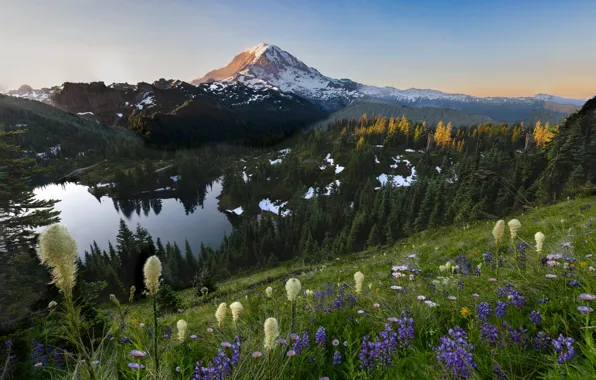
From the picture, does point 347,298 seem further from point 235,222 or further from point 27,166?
point 235,222

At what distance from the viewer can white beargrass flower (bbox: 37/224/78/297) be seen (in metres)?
1.88

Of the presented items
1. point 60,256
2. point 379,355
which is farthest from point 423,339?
point 60,256

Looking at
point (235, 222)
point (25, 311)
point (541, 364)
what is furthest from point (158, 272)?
point (235, 222)

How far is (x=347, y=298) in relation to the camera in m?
5.12

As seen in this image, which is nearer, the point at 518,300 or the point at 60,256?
the point at 60,256

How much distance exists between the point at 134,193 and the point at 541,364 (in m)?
223

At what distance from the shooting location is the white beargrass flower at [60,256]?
188 cm

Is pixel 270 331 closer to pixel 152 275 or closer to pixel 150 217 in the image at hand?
pixel 152 275

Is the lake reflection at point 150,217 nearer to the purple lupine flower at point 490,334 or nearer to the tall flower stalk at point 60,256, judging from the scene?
the tall flower stalk at point 60,256

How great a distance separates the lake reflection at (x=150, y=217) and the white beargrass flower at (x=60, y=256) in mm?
116709

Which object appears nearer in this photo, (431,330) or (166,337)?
(431,330)

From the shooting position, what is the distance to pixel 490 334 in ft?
8.92

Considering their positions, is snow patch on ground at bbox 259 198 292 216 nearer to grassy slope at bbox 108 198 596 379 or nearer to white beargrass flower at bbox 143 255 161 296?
grassy slope at bbox 108 198 596 379

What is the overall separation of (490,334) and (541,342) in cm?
38
